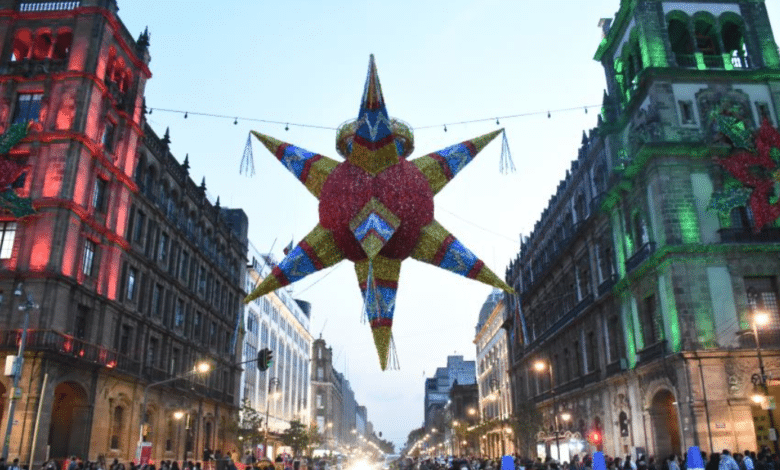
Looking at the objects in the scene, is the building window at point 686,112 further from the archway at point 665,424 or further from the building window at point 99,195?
the building window at point 99,195

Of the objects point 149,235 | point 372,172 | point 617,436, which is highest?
point 149,235

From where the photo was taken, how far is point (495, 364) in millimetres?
85188

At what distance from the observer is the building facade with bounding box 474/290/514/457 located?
7300 cm

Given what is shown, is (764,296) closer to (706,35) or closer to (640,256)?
(640,256)

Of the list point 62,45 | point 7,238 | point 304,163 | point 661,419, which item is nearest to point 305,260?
point 304,163

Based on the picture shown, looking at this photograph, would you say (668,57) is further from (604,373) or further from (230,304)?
(230,304)

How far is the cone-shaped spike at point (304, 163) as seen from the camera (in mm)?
7836

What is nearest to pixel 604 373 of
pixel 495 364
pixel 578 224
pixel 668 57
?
pixel 578 224

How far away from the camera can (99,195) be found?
37.3 metres

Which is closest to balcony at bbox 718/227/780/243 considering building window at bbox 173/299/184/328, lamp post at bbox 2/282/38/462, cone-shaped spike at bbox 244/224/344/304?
cone-shaped spike at bbox 244/224/344/304

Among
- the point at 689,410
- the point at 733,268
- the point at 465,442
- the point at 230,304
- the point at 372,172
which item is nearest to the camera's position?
the point at 372,172

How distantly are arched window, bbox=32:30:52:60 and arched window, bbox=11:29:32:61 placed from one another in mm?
462

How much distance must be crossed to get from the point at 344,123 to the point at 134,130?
36.5 m

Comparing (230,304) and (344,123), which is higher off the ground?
(230,304)
